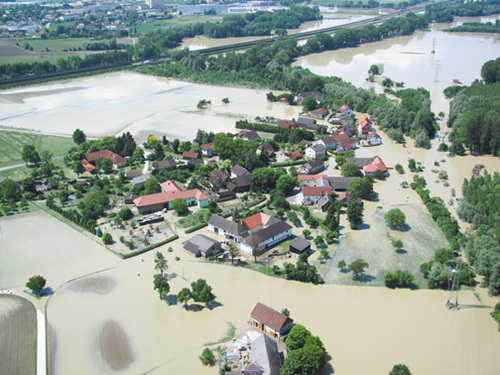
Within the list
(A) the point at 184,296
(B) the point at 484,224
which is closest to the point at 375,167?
(B) the point at 484,224

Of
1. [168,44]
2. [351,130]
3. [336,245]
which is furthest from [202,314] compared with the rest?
[168,44]

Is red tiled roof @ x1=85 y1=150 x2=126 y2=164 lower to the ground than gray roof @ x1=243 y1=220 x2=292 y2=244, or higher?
higher

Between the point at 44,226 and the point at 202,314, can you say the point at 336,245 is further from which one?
the point at 44,226

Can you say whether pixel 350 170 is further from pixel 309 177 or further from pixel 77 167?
pixel 77 167

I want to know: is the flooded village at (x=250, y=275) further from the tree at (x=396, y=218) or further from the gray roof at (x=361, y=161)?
the tree at (x=396, y=218)

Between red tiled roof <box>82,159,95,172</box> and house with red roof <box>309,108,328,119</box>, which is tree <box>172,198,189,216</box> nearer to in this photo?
red tiled roof <box>82,159,95,172</box>

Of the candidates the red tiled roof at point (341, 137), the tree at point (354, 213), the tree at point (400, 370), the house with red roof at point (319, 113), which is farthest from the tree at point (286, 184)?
the house with red roof at point (319, 113)

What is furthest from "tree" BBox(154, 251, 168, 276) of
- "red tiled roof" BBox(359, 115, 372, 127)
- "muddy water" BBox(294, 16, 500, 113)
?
"muddy water" BBox(294, 16, 500, 113)
